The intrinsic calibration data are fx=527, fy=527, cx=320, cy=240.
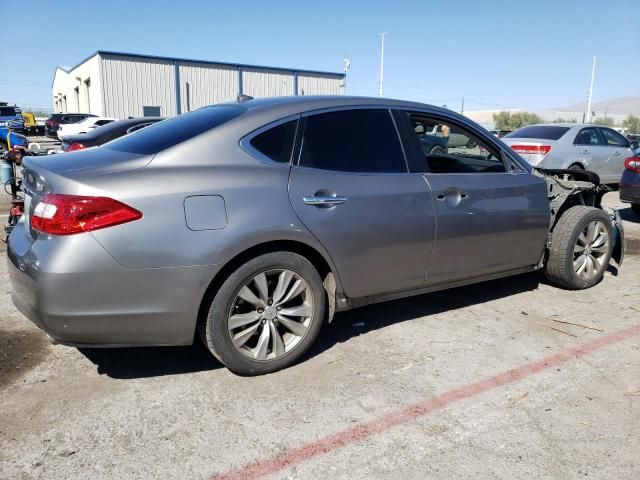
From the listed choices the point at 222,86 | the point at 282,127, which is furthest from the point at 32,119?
the point at 282,127

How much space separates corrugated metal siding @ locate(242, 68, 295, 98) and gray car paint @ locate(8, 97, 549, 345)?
120 feet

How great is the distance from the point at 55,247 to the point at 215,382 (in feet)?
3.81

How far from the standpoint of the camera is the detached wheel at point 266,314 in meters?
2.94

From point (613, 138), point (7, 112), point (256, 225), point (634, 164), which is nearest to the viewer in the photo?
point (256, 225)

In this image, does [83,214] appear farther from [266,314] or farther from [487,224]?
[487,224]

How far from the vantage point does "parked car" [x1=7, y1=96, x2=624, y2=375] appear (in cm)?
263

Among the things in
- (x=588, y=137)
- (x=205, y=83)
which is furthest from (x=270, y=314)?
(x=205, y=83)

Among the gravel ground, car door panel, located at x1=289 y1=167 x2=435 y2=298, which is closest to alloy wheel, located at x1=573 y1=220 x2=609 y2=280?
the gravel ground

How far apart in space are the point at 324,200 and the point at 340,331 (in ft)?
3.84

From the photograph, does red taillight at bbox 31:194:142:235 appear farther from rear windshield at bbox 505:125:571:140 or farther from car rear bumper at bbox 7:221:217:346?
rear windshield at bbox 505:125:571:140

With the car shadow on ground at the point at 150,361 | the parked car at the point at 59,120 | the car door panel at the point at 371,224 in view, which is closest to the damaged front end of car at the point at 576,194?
the car door panel at the point at 371,224

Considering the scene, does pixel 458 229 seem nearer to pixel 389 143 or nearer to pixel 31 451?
pixel 389 143

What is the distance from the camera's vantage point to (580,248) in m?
4.74

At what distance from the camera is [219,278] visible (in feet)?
9.59
